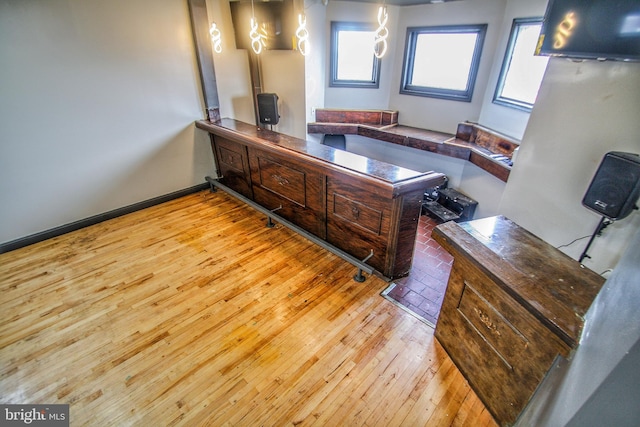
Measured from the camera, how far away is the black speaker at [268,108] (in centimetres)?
418

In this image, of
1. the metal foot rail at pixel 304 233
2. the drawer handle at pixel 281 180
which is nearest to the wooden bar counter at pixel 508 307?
the metal foot rail at pixel 304 233

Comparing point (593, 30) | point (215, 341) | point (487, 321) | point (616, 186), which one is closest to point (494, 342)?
point (487, 321)

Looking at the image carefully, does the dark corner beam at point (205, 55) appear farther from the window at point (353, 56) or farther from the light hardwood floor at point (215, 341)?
the light hardwood floor at point (215, 341)

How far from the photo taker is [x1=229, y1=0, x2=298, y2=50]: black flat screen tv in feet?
12.3

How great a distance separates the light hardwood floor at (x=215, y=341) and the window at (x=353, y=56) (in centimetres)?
290

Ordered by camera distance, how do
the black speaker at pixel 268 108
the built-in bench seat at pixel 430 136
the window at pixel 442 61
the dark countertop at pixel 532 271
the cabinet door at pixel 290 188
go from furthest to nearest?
the black speaker at pixel 268 108 → the window at pixel 442 61 → the built-in bench seat at pixel 430 136 → the cabinet door at pixel 290 188 → the dark countertop at pixel 532 271

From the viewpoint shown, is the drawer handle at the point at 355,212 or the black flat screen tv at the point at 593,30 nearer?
the black flat screen tv at the point at 593,30

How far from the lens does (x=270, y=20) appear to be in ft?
12.6

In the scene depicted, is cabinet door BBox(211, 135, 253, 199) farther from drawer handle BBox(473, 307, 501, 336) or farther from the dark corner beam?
drawer handle BBox(473, 307, 501, 336)

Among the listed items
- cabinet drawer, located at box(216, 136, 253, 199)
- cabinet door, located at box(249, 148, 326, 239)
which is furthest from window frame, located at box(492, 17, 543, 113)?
cabinet drawer, located at box(216, 136, 253, 199)

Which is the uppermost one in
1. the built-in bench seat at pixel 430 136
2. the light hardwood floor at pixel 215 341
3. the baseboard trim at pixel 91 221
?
the built-in bench seat at pixel 430 136

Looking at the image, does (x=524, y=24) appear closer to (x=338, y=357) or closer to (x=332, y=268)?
(x=332, y=268)

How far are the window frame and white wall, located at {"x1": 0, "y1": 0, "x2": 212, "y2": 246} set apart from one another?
377cm

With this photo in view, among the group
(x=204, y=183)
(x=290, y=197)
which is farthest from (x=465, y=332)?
(x=204, y=183)
